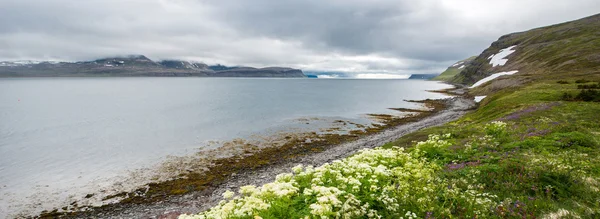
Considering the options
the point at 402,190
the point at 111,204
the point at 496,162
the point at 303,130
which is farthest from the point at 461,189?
the point at 303,130

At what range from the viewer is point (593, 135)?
50.7ft

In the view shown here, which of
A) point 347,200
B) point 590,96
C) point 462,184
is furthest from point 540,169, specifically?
point 590,96

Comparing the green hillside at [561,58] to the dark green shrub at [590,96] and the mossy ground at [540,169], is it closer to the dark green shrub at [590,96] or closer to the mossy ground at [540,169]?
the dark green shrub at [590,96]

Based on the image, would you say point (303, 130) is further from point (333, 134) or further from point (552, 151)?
point (552, 151)

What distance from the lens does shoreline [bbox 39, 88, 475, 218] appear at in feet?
67.5

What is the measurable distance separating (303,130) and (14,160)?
39.0 m

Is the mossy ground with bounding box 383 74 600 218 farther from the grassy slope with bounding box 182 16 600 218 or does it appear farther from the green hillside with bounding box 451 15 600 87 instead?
the green hillside with bounding box 451 15 600 87

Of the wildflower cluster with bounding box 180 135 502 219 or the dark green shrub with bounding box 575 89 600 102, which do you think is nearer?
the wildflower cluster with bounding box 180 135 502 219

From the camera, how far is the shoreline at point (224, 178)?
67.5ft

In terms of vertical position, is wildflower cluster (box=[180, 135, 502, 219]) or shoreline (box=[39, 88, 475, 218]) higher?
wildflower cluster (box=[180, 135, 502, 219])

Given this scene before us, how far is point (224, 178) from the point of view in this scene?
87.5 feet

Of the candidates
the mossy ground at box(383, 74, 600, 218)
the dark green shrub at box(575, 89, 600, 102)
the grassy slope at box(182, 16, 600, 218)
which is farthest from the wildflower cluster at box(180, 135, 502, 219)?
the dark green shrub at box(575, 89, 600, 102)

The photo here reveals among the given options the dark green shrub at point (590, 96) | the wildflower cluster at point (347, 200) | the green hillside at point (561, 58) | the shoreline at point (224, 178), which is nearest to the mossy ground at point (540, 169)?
the wildflower cluster at point (347, 200)

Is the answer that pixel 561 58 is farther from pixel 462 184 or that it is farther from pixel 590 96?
pixel 462 184
